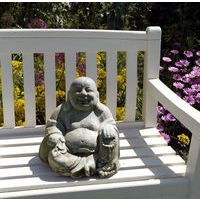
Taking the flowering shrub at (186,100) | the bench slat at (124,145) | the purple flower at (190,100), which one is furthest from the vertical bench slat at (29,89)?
the purple flower at (190,100)

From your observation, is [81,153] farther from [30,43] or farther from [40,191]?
[30,43]

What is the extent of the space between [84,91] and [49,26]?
1.79 meters

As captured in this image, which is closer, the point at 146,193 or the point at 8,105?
the point at 146,193

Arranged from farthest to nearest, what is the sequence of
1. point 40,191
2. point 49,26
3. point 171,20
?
point 171,20 → point 49,26 → point 40,191

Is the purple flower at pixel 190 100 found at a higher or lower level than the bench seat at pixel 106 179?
higher

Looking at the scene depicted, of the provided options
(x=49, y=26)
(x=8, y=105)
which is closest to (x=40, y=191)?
(x=8, y=105)

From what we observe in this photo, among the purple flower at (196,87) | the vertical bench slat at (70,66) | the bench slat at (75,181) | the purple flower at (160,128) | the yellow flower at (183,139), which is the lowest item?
the yellow flower at (183,139)

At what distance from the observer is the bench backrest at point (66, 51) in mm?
2436

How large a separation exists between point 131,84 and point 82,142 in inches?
24.0

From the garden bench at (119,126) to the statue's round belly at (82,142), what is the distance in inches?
5.2

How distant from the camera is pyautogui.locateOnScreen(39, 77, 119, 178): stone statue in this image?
6.84 feet

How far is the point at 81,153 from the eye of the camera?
213cm

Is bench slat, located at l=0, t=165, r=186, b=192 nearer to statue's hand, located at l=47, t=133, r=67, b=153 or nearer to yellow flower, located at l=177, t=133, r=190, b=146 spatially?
statue's hand, located at l=47, t=133, r=67, b=153

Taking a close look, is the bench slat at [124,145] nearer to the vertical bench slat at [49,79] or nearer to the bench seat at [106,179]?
the bench seat at [106,179]
